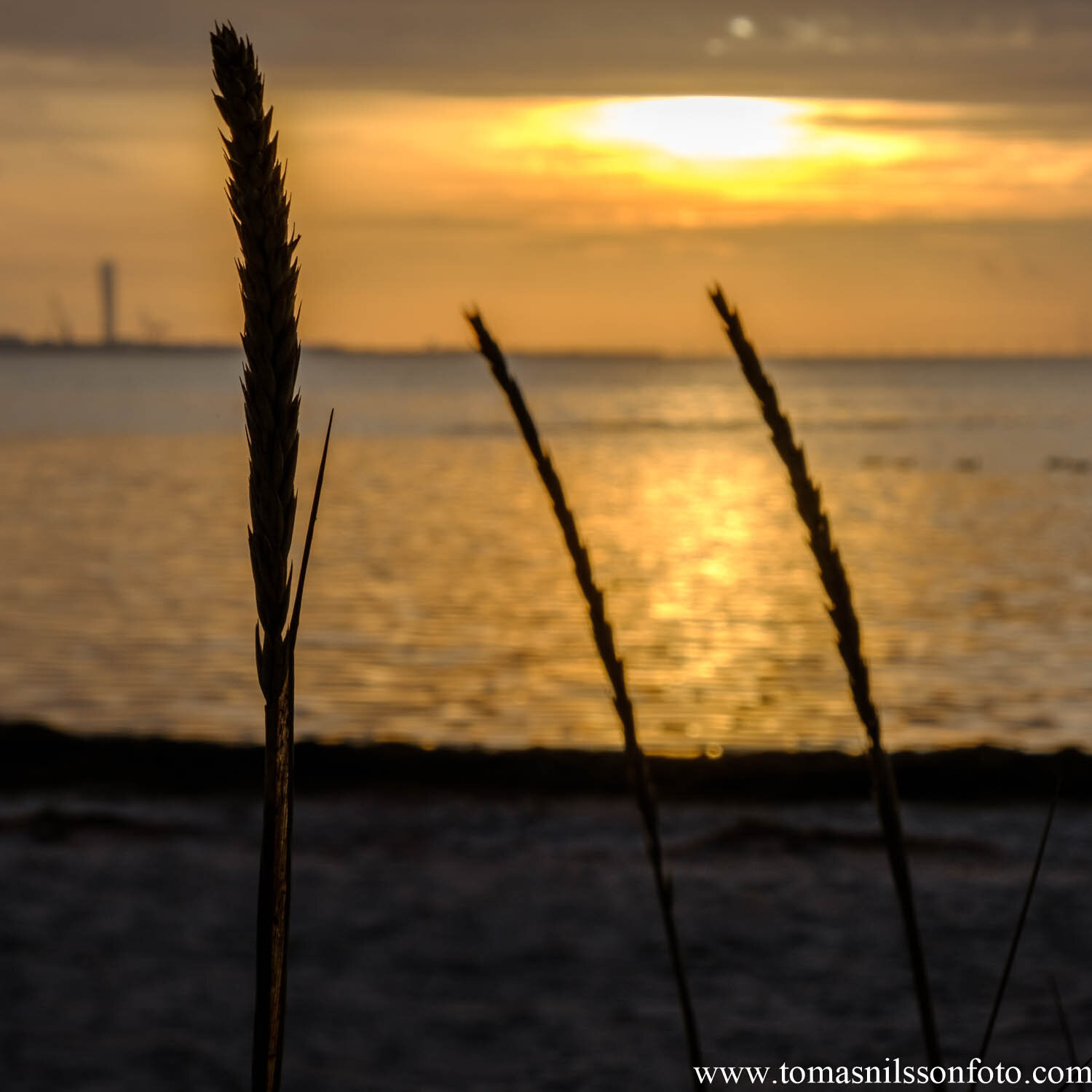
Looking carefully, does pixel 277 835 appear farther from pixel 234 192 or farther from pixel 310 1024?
pixel 310 1024

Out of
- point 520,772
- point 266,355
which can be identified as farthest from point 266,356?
point 520,772

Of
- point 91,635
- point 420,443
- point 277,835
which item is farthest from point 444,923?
point 420,443

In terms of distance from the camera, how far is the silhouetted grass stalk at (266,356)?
0.84m

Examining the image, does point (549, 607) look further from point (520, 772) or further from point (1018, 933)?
point (1018, 933)

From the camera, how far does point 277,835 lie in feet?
2.98

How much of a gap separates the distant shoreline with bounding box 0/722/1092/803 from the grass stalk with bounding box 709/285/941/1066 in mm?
12055

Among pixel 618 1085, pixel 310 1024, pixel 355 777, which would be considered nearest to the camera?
pixel 618 1085

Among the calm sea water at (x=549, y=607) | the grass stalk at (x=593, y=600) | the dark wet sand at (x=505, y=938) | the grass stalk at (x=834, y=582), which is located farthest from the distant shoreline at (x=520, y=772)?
the grass stalk at (x=834, y=582)

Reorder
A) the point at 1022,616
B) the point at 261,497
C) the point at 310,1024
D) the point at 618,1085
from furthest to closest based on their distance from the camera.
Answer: the point at 1022,616 → the point at 310,1024 → the point at 618,1085 → the point at 261,497

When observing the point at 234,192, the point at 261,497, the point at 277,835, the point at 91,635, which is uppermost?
the point at 234,192

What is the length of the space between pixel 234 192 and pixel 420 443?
344 feet

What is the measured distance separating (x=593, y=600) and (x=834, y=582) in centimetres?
22

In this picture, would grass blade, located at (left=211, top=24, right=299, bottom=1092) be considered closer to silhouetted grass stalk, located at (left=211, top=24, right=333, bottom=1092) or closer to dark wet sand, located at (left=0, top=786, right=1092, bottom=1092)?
silhouetted grass stalk, located at (left=211, top=24, right=333, bottom=1092)

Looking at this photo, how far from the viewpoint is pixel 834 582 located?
1.08 m
